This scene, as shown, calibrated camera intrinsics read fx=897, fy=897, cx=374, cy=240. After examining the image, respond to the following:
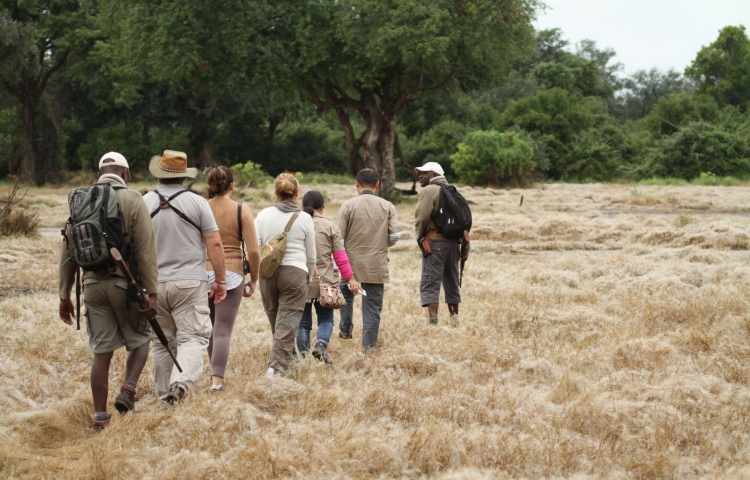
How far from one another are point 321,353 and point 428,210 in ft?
7.00

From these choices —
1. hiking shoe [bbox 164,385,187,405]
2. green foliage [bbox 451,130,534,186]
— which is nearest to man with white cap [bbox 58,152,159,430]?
hiking shoe [bbox 164,385,187,405]

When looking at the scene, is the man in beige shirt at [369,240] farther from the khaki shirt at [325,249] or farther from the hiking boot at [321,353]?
the hiking boot at [321,353]

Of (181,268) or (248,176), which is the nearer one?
(181,268)

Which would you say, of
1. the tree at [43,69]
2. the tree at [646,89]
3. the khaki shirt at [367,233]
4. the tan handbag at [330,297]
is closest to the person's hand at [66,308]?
the tan handbag at [330,297]

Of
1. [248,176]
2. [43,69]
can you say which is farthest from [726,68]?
[43,69]

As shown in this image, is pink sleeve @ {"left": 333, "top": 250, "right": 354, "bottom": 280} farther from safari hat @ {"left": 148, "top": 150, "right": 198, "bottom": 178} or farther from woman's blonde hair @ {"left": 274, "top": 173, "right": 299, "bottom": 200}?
safari hat @ {"left": 148, "top": 150, "right": 198, "bottom": 178}

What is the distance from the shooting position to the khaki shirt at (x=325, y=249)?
7.43 meters

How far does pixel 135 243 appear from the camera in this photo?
558 cm

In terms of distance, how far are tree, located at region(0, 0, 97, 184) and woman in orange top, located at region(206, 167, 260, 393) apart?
1385 inches

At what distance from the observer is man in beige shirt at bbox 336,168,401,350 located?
7852 millimetres

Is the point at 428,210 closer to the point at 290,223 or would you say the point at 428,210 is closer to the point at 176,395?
the point at 290,223

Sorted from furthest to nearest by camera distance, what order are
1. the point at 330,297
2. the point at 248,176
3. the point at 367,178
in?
the point at 248,176
the point at 367,178
the point at 330,297

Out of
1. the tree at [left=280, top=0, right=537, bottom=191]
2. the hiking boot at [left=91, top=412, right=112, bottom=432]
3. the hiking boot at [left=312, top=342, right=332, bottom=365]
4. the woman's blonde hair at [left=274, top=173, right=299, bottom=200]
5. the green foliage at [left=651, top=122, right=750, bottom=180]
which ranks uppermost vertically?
the tree at [left=280, top=0, right=537, bottom=191]

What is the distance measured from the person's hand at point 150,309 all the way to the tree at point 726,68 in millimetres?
62226
